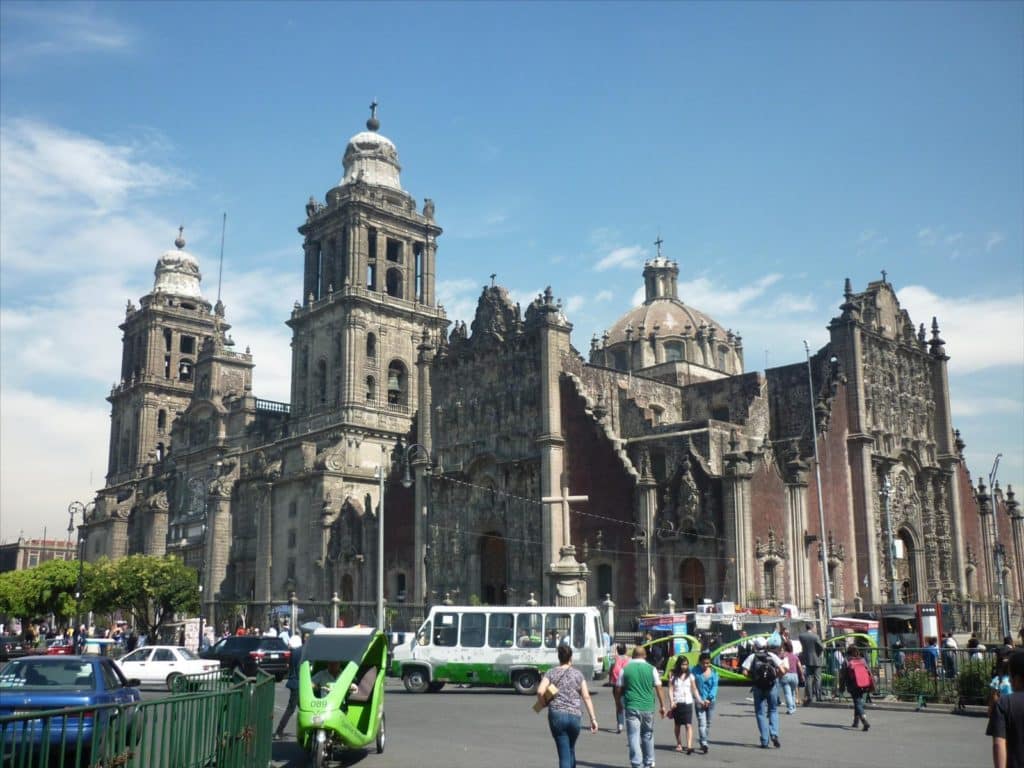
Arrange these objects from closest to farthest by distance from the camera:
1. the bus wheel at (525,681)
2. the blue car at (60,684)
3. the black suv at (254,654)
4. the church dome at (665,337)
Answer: the blue car at (60,684), the bus wheel at (525,681), the black suv at (254,654), the church dome at (665,337)

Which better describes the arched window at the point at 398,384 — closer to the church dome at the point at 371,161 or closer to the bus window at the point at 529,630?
the church dome at the point at 371,161

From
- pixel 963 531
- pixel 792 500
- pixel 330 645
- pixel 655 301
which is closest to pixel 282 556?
pixel 655 301

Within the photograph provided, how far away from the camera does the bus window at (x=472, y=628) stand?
29.3 metres

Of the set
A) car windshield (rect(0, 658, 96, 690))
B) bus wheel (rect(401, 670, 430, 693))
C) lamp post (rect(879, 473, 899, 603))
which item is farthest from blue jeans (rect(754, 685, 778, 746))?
lamp post (rect(879, 473, 899, 603))

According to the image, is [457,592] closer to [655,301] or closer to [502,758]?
[655,301]

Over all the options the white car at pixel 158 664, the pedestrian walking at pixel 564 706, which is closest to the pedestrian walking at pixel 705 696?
the pedestrian walking at pixel 564 706

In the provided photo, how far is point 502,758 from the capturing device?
1600 cm

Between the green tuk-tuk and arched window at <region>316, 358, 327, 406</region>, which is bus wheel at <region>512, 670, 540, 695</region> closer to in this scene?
the green tuk-tuk

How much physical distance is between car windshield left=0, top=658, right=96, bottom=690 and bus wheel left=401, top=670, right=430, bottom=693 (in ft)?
48.6

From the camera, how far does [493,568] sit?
52.7 m

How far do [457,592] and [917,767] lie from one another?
38.5 metres

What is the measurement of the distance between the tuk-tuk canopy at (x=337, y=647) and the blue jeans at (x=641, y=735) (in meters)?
4.14

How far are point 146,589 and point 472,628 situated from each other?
42.1 m

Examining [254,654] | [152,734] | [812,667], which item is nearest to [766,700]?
[812,667]
